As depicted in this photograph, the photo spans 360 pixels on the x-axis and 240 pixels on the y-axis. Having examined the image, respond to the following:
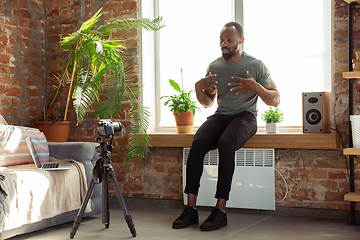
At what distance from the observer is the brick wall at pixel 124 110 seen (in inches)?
118

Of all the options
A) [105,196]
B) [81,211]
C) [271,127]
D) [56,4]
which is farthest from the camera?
[56,4]

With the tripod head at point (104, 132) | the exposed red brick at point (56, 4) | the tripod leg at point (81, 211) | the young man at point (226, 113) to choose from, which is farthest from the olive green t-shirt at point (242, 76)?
the exposed red brick at point (56, 4)

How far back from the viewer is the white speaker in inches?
116

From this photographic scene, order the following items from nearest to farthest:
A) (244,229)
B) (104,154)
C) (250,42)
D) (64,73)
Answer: (104,154), (244,229), (250,42), (64,73)

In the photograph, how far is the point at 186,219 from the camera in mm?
2639

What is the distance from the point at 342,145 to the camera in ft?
9.79

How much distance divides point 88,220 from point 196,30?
6.51ft

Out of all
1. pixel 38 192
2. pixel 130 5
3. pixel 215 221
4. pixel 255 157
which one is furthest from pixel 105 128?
pixel 130 5

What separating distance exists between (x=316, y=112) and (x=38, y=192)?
2091 mm

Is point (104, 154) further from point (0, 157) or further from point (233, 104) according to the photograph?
point (233, 104)

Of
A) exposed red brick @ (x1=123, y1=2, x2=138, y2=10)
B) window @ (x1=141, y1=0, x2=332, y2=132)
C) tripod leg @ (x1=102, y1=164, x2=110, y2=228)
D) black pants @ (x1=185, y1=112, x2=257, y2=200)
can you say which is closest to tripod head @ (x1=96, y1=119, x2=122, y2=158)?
tripod leg @ (x1=102, y1=164, x2=110, y2=228)

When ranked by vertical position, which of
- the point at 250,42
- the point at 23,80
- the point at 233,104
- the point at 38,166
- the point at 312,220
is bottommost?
the point at 312,220

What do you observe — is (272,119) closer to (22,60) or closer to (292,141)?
(292,141)

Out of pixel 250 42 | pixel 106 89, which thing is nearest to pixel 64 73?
pixel 106 89
